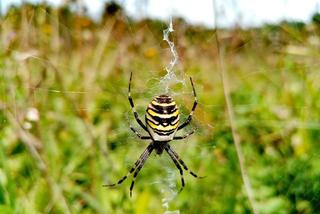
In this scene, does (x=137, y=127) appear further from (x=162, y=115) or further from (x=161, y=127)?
(x=162, y=115)

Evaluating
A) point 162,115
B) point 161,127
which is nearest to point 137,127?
point 161,127

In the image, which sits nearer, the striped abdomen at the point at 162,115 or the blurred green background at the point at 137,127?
the striped abdomen at the point at 162,115

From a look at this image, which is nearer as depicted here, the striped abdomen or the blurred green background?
the striped abdomen

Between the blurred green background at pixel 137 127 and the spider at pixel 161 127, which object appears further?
the blurred green background at pixel 137 127
